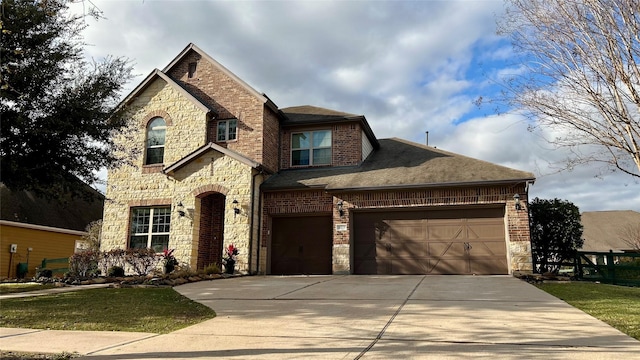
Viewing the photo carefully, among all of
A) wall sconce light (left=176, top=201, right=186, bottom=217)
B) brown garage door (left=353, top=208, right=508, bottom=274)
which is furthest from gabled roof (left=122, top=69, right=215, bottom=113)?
brown garage door (left=353, top=208, right=508, bottom=274)

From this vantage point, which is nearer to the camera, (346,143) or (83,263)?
(83,263)

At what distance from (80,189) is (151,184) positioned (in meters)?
6.24

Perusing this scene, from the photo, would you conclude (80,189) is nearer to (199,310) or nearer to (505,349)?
(199,310)

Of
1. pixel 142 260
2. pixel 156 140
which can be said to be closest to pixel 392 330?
pixel 142 260

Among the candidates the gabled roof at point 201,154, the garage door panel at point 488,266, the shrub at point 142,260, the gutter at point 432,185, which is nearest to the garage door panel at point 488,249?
the garage door panel at point 488,266

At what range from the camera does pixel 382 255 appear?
52.1ft

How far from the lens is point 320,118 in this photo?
19.0 m

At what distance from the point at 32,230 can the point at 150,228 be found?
34.1 ft

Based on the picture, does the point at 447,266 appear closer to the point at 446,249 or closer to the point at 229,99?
the point at 446,249

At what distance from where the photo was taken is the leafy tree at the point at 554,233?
1488 centimetres

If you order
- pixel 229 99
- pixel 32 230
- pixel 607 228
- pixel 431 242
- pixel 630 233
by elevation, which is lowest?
pixel 431 242

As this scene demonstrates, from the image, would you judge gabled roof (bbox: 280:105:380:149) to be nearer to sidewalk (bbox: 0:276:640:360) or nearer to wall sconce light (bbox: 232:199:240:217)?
wall sconce light (bbox: 232:199:240:217)

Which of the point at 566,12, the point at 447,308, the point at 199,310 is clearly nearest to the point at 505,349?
the point at 447,308

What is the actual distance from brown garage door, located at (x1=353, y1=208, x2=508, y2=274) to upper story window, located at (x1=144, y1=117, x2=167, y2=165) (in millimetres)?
8709
